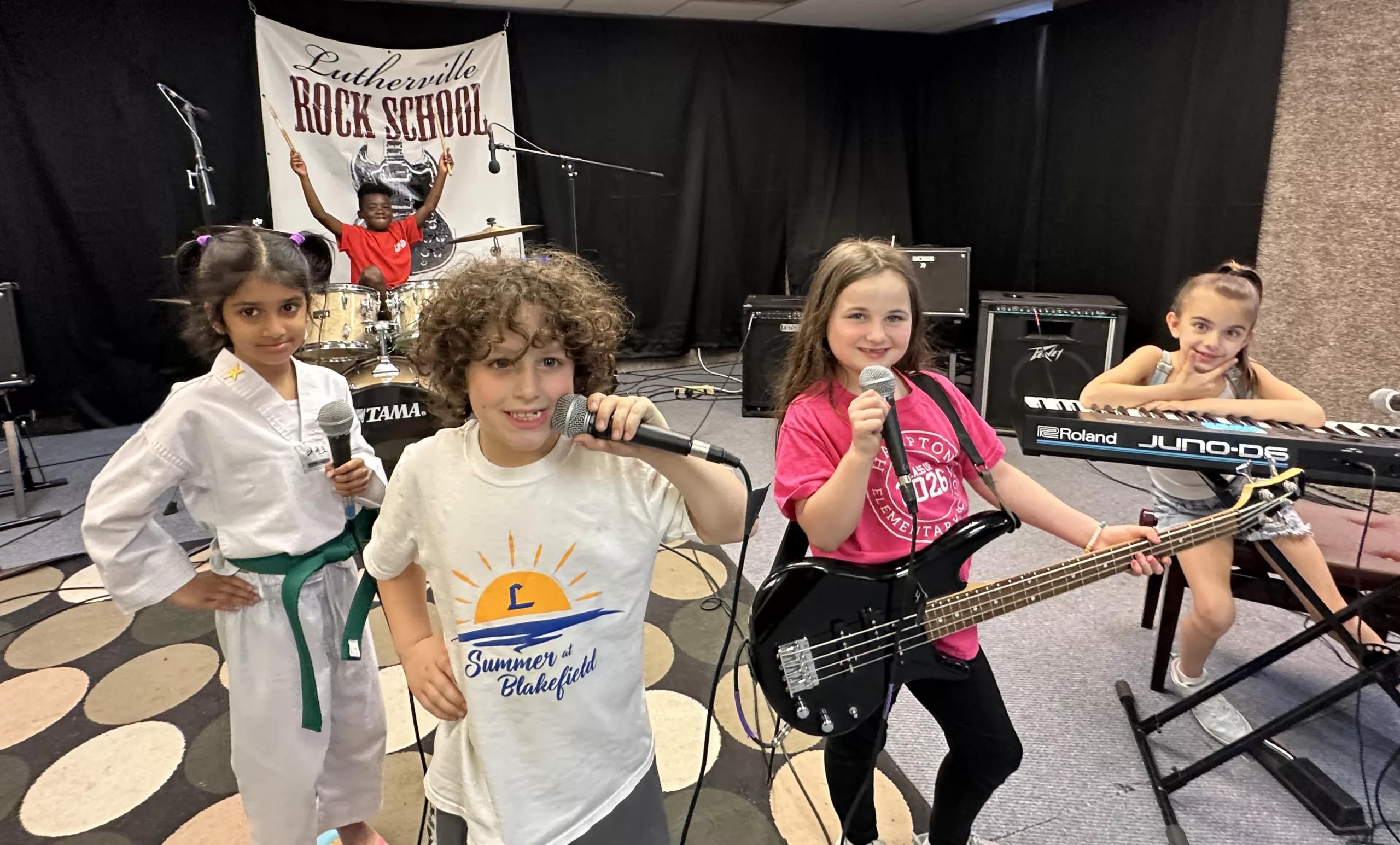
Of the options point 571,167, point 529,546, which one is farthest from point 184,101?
point 529,546

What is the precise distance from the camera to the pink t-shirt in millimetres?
1260

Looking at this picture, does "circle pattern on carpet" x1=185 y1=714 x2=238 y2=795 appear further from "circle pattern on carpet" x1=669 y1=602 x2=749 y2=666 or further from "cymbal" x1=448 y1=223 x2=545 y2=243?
"cymbal" x1=448 y1=223 x2=545 y2=243

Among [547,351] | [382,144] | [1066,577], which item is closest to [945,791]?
[1066,577]

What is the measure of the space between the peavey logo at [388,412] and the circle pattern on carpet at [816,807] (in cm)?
203

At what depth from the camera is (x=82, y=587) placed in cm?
270

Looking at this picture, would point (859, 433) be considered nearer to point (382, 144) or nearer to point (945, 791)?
point (945, 791)

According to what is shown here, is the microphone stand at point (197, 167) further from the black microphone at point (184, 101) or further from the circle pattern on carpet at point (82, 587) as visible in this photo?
the circle pattern on carpet at point (82, 587)

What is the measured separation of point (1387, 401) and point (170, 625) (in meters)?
3.24

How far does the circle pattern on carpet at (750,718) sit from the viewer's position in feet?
6.30

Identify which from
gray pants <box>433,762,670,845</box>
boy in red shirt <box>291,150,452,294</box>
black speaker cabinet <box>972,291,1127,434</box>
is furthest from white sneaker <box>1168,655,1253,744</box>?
boy in red shirt <box>291,150,452,294</box>

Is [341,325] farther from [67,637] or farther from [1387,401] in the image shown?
[1387,401]

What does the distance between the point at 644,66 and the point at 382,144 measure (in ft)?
5.86

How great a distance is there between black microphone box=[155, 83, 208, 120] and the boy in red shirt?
0.46 m

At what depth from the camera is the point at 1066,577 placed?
1.35 m
